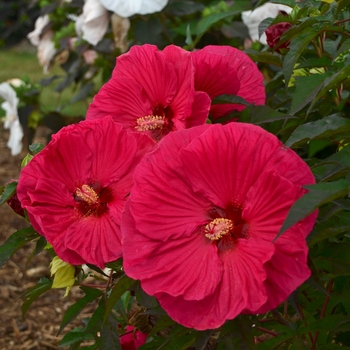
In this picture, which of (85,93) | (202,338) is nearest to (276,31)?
(202,338)

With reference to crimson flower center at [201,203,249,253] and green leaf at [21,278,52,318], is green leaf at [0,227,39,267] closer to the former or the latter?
green leaf at [21,278,52,318]

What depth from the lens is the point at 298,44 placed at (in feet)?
2.73

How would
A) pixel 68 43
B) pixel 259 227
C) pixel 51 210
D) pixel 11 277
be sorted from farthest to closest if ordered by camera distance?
pixel 68 43, pixel 11 277, pixel 51 210, pixel 259 227

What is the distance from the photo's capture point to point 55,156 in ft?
2.65

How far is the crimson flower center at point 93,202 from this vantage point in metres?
0.80

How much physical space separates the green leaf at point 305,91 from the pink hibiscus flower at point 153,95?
106 millimetres

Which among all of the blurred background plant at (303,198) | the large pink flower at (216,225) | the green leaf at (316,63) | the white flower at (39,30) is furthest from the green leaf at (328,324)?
the white flower at (39,30)

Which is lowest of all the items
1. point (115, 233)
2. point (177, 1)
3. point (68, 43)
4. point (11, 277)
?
point (11, 277)

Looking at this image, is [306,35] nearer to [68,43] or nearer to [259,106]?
[259,106]

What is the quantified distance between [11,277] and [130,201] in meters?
1.92

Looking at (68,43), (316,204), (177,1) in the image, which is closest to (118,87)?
(316,204)

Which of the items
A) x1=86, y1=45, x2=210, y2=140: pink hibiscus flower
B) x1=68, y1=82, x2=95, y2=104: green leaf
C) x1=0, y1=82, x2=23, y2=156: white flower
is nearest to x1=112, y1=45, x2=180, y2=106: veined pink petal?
x1=86, y1=45, x2=210, y2=140: pink hibiscus flower

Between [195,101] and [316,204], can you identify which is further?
[195,101]

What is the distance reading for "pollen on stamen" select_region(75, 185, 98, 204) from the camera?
80cm
